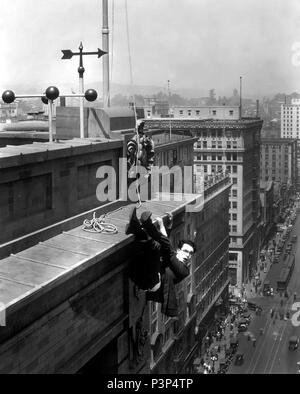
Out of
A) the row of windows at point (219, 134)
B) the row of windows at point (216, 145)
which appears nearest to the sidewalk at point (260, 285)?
the row of windows at point (216, 145)

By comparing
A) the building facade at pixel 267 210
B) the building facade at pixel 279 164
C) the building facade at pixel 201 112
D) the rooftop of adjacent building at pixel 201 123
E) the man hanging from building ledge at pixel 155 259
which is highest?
the building facade at pixel 201 112

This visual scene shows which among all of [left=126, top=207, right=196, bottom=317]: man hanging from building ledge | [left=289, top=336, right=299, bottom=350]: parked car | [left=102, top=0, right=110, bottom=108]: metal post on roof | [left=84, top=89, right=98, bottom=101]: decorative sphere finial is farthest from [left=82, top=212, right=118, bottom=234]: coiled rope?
[left=289, top=336, right=299, bottom=350]: parked car

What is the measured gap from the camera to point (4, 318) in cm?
1020

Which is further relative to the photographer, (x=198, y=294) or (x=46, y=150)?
(x=198, y=294)

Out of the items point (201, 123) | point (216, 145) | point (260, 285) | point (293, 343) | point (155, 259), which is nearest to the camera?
point (155, 259)

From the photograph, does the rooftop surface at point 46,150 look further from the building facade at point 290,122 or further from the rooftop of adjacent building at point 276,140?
the rooftop of adjacent building at point 276,140

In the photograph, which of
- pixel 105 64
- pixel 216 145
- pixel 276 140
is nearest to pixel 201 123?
pixel 216 145

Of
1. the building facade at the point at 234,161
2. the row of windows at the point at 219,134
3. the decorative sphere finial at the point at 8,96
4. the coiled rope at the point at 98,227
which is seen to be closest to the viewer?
the coiled rope at the point at 98,227

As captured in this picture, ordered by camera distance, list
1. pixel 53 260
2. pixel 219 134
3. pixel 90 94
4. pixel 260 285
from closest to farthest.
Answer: pixel 53 260 → pixel 90 94 → pixel 219 134 → pixel 260 285

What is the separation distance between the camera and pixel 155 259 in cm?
1534

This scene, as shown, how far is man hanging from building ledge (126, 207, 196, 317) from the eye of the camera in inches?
591

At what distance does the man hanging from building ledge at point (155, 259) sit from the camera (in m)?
15.0

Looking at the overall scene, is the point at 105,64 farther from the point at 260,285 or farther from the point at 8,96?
the point at 260,285

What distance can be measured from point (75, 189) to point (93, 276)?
8.76 ft
